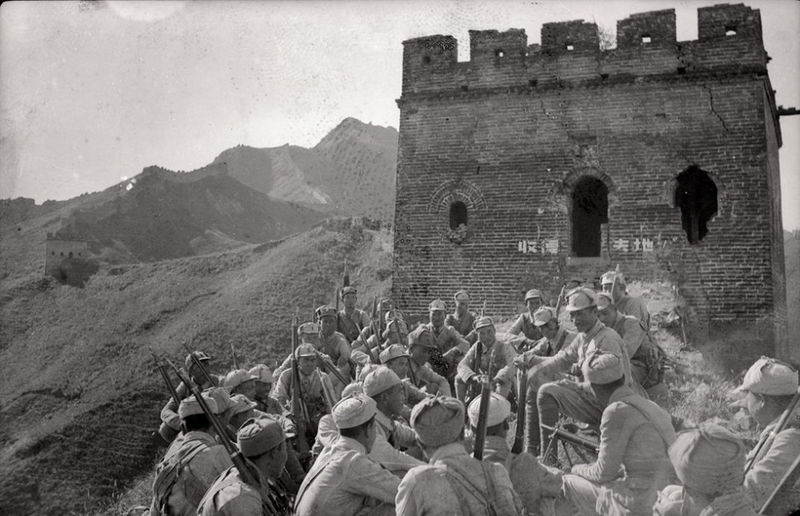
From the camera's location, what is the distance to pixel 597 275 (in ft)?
41.8

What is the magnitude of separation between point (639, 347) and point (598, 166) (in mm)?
7011

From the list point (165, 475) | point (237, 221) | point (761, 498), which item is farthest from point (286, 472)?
point (237, 221)

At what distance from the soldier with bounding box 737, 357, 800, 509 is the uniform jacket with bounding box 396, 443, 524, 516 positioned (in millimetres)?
1567

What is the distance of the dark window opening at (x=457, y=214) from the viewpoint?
1395 cm

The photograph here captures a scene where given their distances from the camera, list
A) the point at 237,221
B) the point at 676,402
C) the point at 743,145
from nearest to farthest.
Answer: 1. the point at 676,402
2. the point at 743,145
3. the point at 237,221

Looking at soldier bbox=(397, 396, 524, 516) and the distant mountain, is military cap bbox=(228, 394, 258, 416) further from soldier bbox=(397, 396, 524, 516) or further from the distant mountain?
the distant mountain

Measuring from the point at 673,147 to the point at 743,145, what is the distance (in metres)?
1.16

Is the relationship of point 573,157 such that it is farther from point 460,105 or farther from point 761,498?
point 761,498

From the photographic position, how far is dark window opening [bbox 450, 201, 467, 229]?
13953 mm

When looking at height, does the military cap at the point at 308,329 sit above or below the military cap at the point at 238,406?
above

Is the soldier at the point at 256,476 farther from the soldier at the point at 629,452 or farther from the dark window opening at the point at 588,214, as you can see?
the dark window opening at the point at 588,214

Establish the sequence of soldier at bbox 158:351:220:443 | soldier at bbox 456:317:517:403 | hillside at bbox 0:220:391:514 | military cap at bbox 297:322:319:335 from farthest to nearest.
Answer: hillside at bbox 0:220:391:514
military cap at bbox 297:322:319:335
soldier at bbox 456:317:517:403
soldier at bbox 158:351:220:443

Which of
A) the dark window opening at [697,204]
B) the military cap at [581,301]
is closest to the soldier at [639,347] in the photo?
the military cap at [581,301]

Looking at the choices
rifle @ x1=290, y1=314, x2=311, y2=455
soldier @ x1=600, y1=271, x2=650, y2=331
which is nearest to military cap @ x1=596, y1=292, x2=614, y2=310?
soldier @ x1=600, y1=271, x2=650, y2=331
